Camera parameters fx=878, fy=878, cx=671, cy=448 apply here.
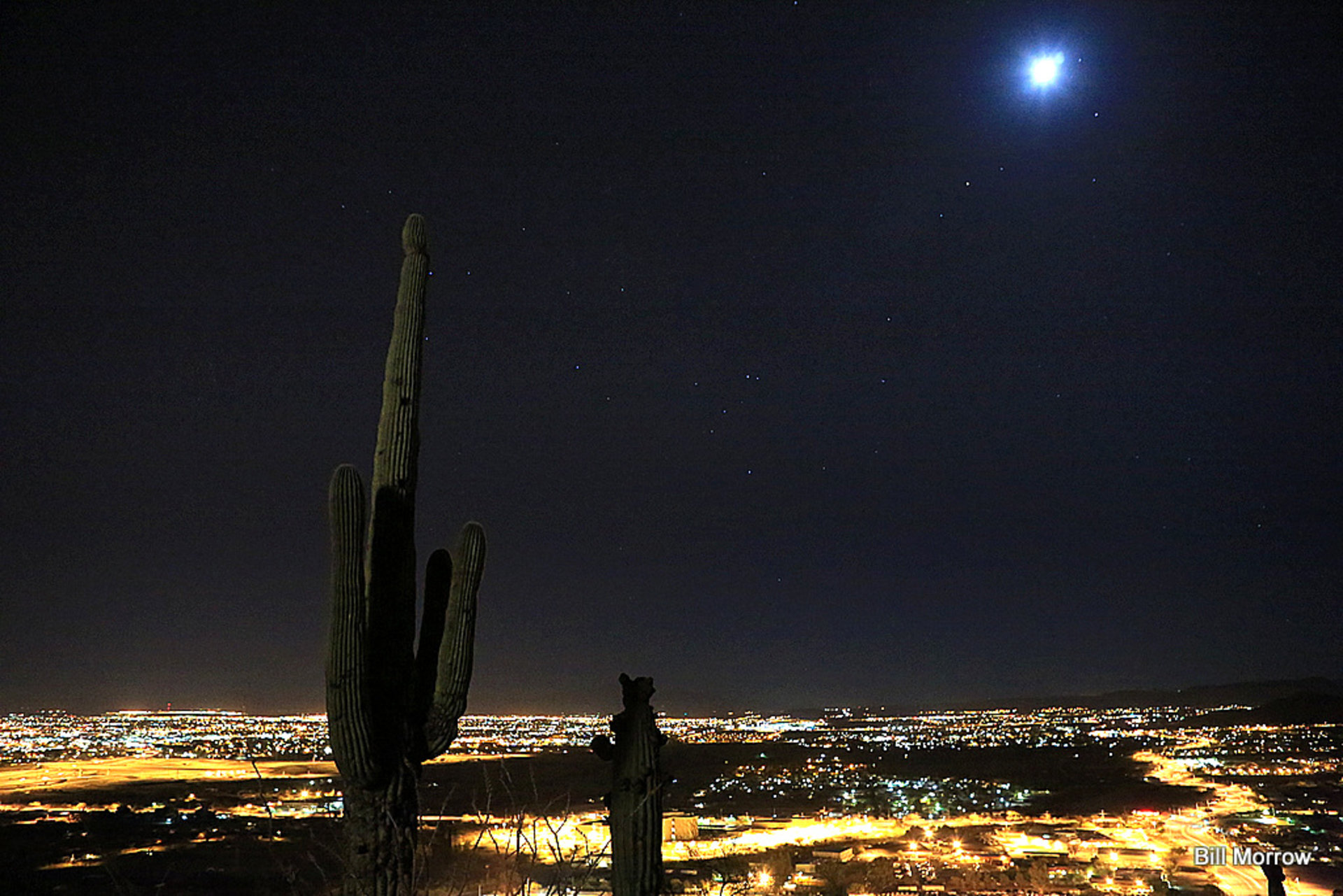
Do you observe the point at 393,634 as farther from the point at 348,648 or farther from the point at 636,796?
the point at 636,796

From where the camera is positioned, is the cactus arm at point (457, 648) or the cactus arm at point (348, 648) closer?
the cactus arm at point (348, 648)

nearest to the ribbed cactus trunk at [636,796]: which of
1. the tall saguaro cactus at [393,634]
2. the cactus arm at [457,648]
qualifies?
the tall saguaro cactus at [393,634]

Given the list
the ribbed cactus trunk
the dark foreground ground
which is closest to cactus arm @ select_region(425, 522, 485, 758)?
the dark foreground ground

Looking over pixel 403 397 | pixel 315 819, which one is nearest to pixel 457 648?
pixel 403 397

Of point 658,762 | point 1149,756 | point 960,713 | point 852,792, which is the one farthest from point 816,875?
point 960,713

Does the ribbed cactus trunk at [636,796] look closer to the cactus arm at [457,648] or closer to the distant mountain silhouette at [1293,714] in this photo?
the cactus arm at [457,648]

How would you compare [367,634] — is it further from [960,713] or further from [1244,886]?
[960,713]

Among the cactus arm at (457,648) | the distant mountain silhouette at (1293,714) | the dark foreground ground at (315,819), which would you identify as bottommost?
the distant mountain silhouette at (1293,714)
